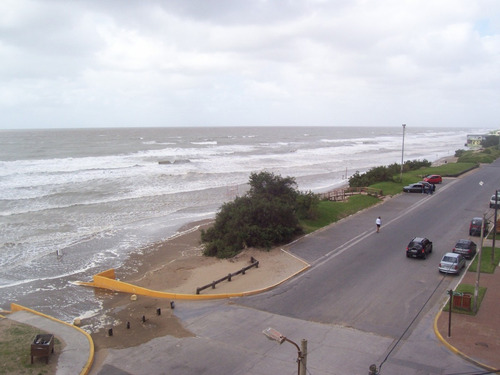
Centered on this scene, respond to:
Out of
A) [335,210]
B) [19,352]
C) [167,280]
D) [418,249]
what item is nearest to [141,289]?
[167,280]

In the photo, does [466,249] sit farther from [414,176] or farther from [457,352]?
[414,176]

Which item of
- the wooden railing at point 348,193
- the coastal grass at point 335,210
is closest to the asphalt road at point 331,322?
the coastal grass at point 335,210

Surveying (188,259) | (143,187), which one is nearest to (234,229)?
(188,259)

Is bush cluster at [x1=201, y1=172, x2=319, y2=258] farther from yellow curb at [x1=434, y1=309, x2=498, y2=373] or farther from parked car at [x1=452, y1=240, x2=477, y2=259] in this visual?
yellow curb at [x1=434, y1=309, x2=498, y2=373]

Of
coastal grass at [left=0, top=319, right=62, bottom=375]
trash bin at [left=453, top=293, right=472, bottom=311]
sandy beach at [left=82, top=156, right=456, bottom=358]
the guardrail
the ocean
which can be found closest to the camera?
coastal grass at [left=0, top=319, right=62, bottom=375]

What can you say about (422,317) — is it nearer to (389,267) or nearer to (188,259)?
(389,267)

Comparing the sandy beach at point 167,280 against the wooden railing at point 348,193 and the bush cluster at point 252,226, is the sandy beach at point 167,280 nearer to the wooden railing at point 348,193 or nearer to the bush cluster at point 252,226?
the bush cluster at point 252,226

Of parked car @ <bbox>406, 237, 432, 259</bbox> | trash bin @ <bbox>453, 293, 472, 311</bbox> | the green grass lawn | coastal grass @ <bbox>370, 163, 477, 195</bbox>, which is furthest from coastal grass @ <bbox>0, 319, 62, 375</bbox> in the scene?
coastal grass @ <bbox>370, 163, 477, 195</bbox>
